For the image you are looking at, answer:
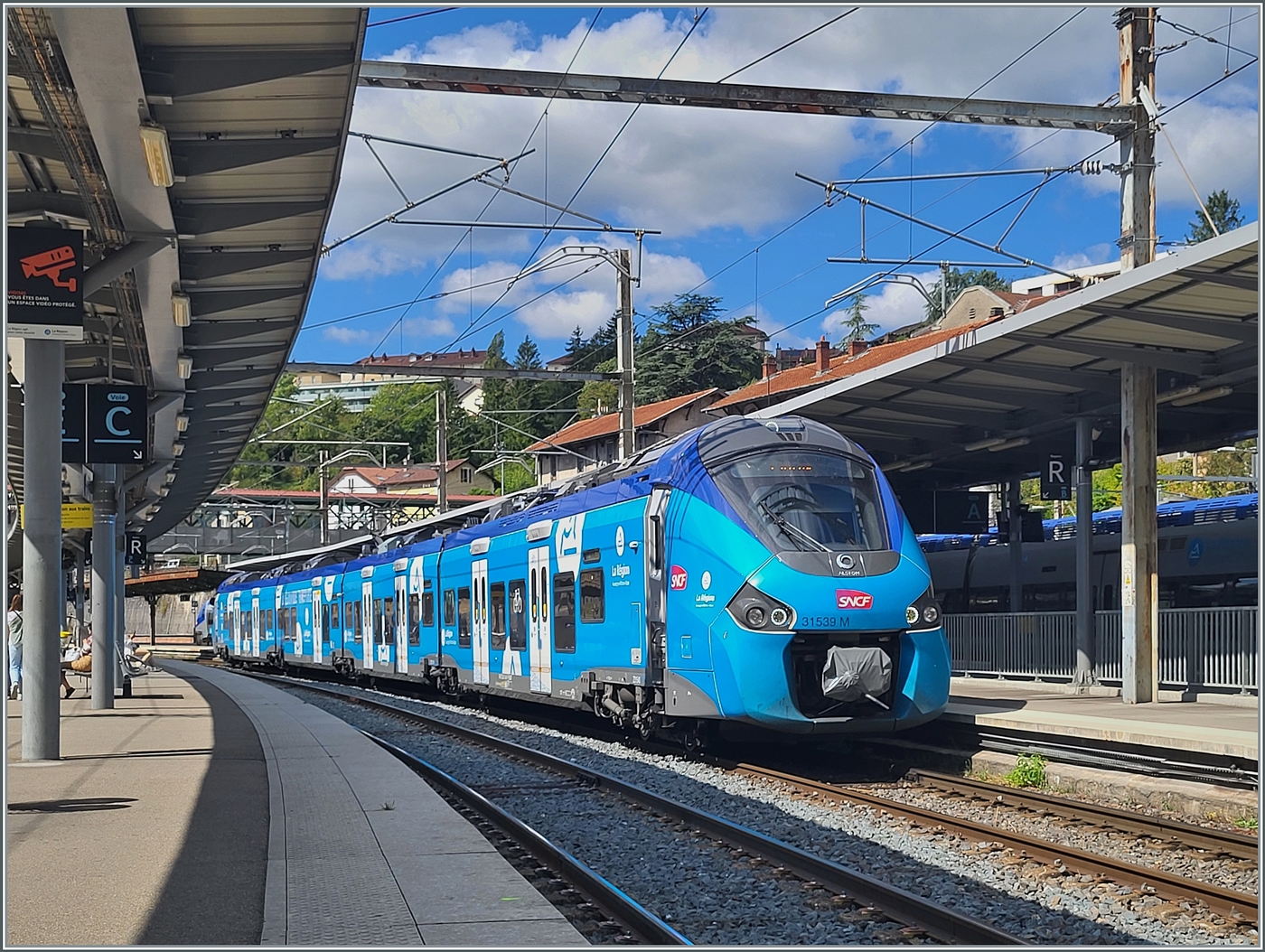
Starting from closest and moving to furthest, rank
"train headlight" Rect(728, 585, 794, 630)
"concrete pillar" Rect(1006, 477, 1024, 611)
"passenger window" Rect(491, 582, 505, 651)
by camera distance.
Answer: "train headlight" Rect(728, 585, 794, 630)
"passenger window" Rect(491, 582, 505, 651)
"concrete pillar" Rect(1006, 477, 1024, 611)

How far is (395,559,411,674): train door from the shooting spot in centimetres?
2695

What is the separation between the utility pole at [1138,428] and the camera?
16281 millimetres

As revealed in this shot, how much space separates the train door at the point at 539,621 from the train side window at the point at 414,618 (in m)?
7.95

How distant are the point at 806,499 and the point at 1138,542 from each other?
18.9 feet

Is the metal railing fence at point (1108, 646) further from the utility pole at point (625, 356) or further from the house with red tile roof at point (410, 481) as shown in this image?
the house with red tile roof at point (410, 481)

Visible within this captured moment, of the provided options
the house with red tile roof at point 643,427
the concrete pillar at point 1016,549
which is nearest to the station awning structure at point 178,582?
the house with red tile roof at point 643,427

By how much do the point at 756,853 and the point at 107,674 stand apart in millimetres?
15800

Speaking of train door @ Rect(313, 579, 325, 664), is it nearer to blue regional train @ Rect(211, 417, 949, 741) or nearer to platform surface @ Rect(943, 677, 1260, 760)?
blue regional train @ Rect(211, 417, 949, 741)

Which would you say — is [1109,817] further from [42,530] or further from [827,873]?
[42,530]

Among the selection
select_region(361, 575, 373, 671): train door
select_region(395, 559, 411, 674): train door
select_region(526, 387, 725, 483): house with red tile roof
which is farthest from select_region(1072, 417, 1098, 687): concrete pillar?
select_region(526, 387, 725, 483): house with red tile roof

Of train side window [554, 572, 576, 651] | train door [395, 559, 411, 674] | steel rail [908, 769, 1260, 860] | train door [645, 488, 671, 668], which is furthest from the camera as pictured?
train door [395, 559, 411, 674]

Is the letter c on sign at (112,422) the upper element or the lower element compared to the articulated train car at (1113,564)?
upper

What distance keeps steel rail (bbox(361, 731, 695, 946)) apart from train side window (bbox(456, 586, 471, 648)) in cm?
837

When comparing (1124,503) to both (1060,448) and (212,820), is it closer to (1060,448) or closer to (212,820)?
(1060,448)
